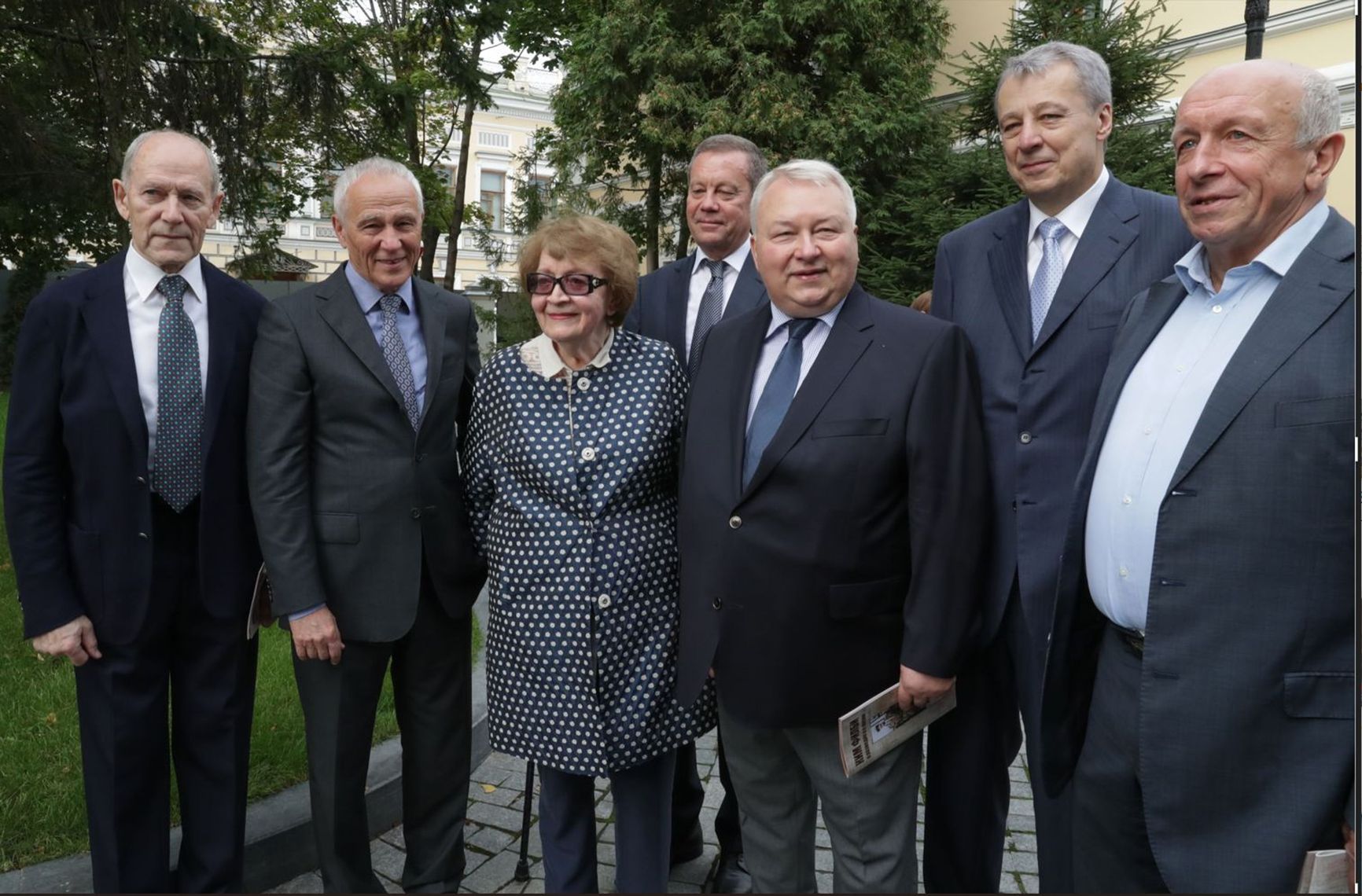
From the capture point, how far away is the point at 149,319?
3.04 meters

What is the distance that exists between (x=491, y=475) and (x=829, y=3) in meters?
14.3

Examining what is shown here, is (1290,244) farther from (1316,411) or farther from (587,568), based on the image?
(587,568)

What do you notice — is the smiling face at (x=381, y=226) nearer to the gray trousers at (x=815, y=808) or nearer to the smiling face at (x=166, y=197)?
the smiling face at (x=166, y=197)

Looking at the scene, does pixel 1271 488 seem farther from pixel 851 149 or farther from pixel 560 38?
pixel 560 38

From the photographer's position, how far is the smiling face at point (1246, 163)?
2.03 meters

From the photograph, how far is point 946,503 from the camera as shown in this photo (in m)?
2.46

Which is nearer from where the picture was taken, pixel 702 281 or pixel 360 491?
pixel 360 491

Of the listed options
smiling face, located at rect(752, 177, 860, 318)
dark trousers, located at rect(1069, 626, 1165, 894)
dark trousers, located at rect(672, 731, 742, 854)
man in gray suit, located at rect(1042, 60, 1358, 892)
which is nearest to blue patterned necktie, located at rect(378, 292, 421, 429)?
smiling face, located at rect(752, 177, 860, 318)

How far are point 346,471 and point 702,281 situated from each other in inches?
60.4

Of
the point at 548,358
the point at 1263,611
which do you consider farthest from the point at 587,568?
the point at 1263,611

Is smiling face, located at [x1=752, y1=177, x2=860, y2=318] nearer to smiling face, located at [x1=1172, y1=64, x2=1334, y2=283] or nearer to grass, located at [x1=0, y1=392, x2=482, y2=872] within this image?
smiling face, located at [x1=1172, y1=64, x2=1334, y2=283]

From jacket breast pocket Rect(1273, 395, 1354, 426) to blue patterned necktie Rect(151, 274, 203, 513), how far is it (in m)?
2.88

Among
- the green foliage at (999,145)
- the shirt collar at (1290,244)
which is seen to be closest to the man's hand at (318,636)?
the shirt collar at (1290,244)

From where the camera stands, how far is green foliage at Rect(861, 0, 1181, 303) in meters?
11.1
